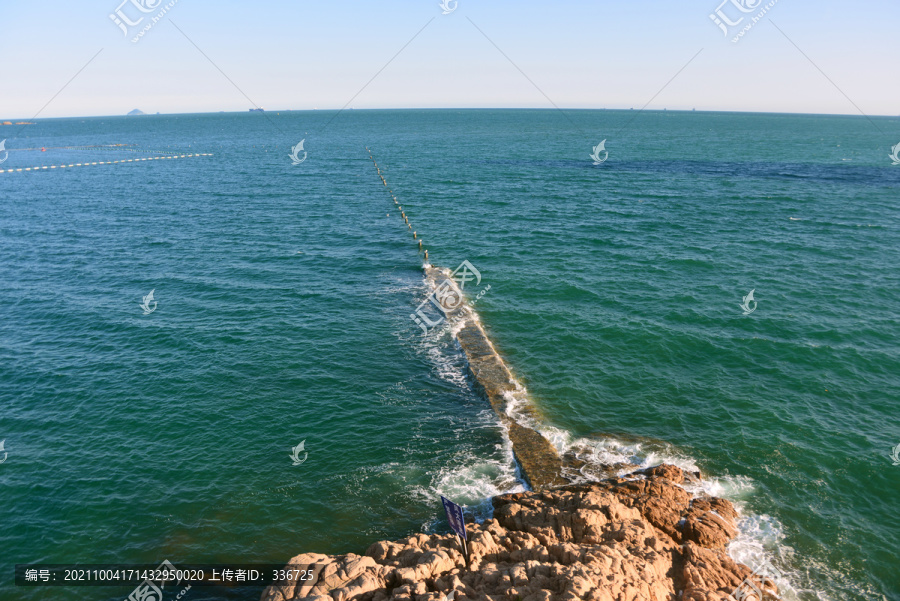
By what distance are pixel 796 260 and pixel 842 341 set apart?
17221mm

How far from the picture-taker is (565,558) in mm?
17750

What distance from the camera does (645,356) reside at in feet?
117
